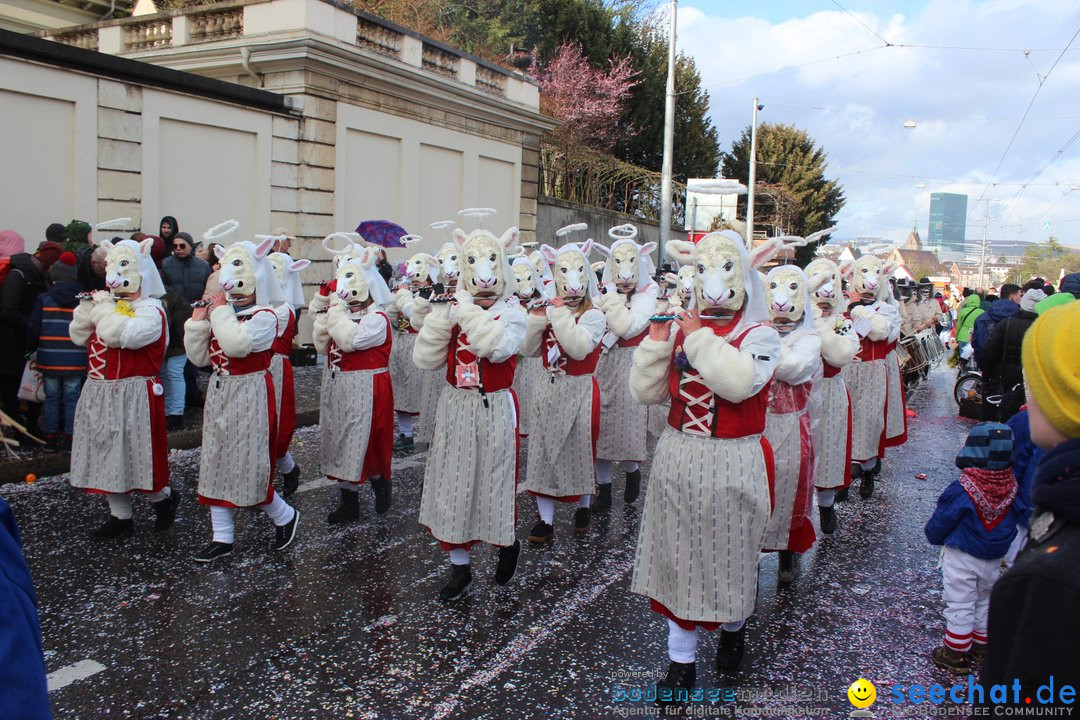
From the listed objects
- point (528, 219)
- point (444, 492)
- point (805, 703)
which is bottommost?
point (805, 703)

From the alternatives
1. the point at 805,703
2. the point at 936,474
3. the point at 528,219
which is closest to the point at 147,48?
the point at 528,219

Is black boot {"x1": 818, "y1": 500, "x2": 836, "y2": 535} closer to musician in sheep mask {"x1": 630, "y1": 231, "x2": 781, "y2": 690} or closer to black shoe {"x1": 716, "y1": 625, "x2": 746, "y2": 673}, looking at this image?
black shoe {"x1": 716, "y1": 625, "x2": 746, "y2": 673}

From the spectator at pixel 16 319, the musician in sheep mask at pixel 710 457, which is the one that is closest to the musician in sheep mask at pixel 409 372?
the spectator at pixel 16 319

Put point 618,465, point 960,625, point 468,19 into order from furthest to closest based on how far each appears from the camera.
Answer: point 468,19
point 618,465
point 960,625

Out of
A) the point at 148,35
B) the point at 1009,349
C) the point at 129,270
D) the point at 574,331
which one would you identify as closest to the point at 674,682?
the point at 574,331

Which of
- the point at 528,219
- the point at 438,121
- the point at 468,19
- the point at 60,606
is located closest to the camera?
the point at 60,606

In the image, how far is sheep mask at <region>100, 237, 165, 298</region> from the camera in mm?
5645

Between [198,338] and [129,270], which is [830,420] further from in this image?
[129,270]

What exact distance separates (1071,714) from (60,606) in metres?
4.90

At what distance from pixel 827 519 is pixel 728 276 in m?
3.47

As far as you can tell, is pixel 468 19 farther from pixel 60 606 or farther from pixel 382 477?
pixel 60 606

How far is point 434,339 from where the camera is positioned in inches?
199

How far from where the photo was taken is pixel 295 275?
7.27 metres

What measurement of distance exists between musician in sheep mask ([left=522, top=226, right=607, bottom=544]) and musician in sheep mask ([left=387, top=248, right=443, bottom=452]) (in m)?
2.22
